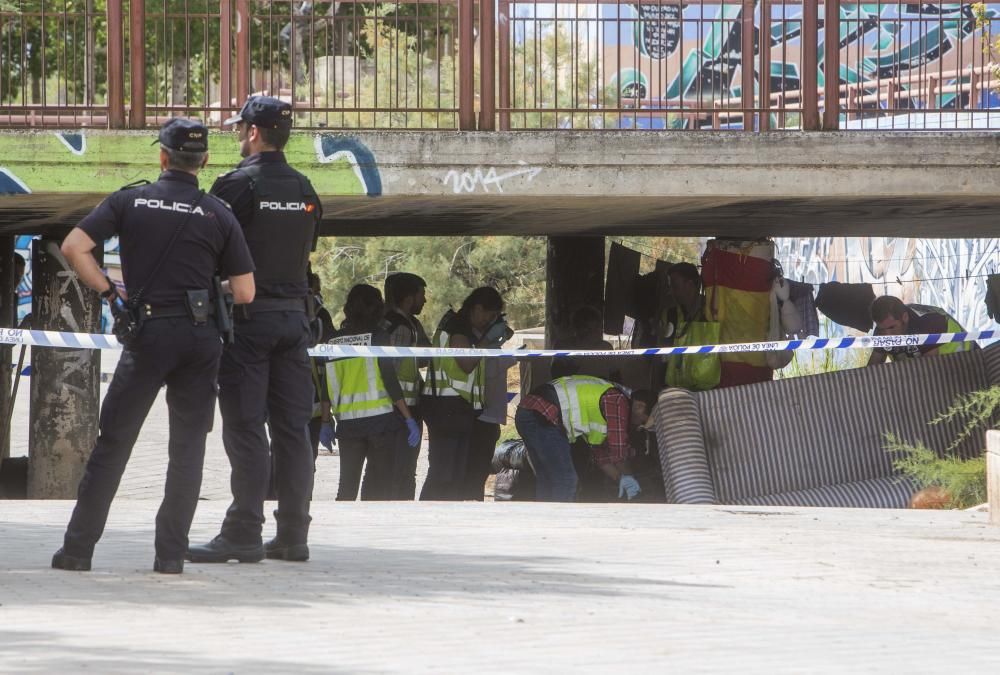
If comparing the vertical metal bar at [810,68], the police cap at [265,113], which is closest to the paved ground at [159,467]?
the vertical metal bar at [810,68]

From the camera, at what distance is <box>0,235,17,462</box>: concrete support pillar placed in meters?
13.0

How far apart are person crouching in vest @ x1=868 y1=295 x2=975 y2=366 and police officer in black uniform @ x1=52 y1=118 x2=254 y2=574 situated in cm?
658

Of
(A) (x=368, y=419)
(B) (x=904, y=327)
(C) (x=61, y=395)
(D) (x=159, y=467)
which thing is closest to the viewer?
(A) (x=368, y=419)

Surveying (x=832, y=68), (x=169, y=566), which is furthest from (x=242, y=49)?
(x=169, y=566)

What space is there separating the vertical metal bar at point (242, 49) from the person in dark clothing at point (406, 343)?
186 cm

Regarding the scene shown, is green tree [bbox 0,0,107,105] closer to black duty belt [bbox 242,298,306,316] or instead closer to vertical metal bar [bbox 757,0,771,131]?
black duty belt [bbox 242,298,306,316]

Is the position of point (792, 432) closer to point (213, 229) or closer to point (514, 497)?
point (514, 497)

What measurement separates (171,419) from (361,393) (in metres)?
4.69

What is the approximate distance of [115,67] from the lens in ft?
31.8

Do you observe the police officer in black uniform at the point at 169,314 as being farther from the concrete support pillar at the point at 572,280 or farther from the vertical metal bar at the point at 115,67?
the concrete support pillar at the point at 572,280

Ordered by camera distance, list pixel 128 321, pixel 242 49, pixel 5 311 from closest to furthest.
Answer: pixel 128 321
pixel 242 49
pixel 5 311

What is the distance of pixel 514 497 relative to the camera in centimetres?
1155

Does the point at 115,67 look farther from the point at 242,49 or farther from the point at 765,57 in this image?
the point at 765,57

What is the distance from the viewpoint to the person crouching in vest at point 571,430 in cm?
1030
